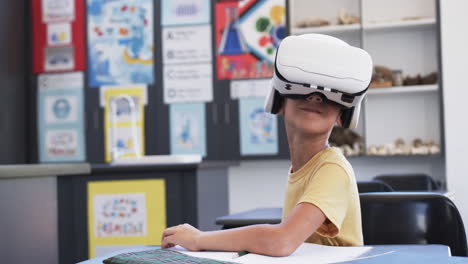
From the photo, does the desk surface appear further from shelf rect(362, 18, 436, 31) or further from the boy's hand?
shelf rect(362, 18, 436, 31)

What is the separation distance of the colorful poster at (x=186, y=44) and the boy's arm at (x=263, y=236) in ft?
13.5

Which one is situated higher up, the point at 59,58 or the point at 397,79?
the point at 59,58

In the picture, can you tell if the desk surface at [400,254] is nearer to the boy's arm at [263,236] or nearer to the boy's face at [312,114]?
the boy's arm at [263,236]

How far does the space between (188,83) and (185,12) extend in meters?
0.57

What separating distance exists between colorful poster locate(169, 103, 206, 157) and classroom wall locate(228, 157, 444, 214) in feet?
1.44

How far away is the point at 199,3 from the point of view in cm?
511

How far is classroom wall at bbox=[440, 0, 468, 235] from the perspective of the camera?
14.8 ft

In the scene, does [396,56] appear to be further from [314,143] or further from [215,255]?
[215,255]

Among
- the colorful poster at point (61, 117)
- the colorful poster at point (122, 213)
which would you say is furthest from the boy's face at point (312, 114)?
the colorful poster at point (61, 117)

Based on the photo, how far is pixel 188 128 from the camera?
16.5 ft

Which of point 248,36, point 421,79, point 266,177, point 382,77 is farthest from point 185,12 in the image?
point 421,79

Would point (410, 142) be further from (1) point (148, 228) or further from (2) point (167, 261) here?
(2) point (167, 261)

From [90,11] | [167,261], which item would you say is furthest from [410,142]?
[167,261]

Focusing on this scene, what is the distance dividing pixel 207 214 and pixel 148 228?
0.36m
